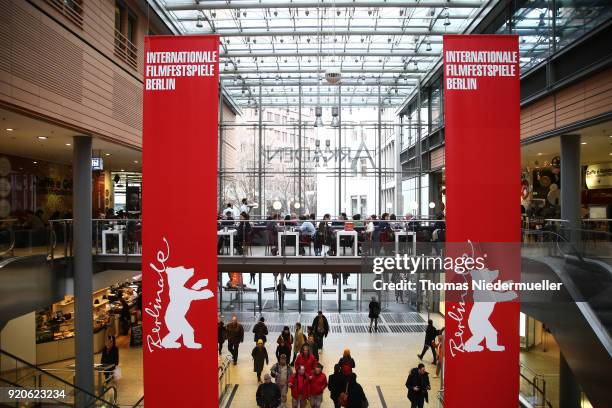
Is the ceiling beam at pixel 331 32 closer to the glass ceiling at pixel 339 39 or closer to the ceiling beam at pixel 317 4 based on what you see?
the glass ceiling at pixel 339 39

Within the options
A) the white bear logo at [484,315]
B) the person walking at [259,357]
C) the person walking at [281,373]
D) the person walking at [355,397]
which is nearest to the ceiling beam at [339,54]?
the person walking at [259,357]

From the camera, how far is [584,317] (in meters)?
6.91

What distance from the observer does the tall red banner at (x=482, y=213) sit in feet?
20.3

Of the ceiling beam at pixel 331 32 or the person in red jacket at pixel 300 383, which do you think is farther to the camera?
the ceiling beam at pixel 331 32

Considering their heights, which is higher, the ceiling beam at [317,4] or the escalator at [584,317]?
the ceiling beam at [317,4]

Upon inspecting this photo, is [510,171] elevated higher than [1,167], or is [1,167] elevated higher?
[1,167]

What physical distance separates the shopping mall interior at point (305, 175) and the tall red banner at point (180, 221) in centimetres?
33

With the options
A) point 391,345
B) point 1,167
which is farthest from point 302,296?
point 1,167

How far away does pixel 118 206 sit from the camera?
25531 millimetres

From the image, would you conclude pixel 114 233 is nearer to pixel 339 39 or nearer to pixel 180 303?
pixel 180 303

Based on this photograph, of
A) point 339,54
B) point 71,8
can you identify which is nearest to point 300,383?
point 71,8

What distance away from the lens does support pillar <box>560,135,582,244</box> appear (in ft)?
35.3

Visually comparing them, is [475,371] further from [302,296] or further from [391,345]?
[302,296]

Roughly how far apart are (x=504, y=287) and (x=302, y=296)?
51.0ft
